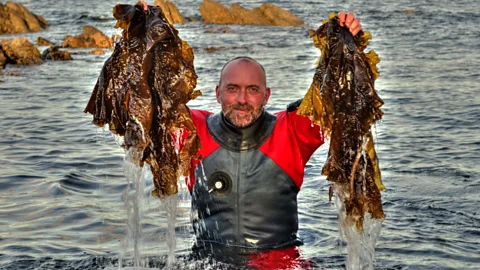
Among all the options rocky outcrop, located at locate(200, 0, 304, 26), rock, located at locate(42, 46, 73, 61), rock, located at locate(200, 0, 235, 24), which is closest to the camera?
rock, located at locate(42, 46, 73, 61)

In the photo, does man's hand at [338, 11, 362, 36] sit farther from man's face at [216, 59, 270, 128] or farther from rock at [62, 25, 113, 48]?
rock at [62, 25, 113, 48]

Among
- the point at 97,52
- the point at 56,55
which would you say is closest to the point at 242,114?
the point at 56,55

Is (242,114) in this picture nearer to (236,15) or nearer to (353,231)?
(353,231)

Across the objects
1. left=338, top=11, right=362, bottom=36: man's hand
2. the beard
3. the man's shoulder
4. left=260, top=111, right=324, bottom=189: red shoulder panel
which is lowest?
left=260, top=111, right=324, bottom=189: red shoulder panel

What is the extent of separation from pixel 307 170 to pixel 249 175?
399cm

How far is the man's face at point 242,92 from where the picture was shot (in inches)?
234

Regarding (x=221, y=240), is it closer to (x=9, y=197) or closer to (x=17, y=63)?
(x=9, y=197)

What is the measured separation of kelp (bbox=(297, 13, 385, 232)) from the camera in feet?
15.9

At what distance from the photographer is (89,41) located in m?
23.0

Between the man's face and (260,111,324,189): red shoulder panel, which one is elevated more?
the man's face

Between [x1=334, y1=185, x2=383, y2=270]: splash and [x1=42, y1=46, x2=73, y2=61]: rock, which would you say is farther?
[x1=42, y1=46, x2=73, y2=61]: rock

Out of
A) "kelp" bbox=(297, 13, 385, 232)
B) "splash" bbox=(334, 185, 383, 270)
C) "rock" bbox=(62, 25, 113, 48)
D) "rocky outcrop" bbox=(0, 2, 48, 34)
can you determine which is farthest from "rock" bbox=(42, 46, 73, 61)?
"kelp" bbox=(297, 13, 385, 232)

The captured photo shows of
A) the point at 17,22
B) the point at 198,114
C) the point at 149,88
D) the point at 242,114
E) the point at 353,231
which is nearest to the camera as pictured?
the point at 149,88

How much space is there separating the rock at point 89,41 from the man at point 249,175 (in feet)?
55.9
